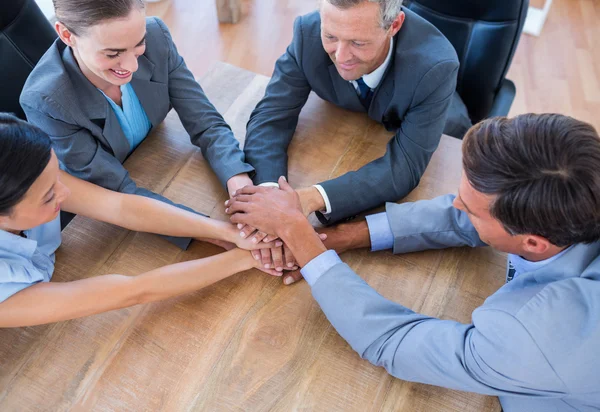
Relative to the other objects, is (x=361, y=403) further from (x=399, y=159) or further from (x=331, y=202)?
(x=399, y=159)

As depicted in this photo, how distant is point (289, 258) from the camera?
1302mm

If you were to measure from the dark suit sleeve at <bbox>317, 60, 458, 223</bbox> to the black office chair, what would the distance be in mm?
411

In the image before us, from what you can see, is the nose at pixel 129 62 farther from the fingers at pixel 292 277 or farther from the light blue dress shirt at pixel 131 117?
the fingers at pixel 292 277

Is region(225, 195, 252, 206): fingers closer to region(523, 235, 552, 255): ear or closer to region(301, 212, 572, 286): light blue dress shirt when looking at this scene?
region(301, 212, 572, 286): light blue dress shirt

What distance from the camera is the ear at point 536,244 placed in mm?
954

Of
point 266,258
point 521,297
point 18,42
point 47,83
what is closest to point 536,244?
point 521,297

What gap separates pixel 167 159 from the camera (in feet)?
5.08

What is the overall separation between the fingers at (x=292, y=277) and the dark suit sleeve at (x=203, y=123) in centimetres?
37

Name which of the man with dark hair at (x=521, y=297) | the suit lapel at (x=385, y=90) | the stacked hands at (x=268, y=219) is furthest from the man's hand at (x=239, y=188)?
the suit lapel at (x=385, y=90)

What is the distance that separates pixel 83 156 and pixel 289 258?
0.64 metres

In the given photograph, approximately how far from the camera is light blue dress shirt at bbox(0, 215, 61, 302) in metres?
1.05

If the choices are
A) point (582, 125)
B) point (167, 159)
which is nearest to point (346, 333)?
point (582, 125)

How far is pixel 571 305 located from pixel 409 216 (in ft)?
1.66

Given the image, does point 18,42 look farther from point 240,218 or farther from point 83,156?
point 240,218
